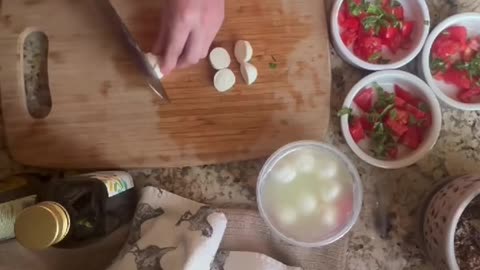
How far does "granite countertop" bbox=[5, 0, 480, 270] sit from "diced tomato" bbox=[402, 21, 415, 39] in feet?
0.16

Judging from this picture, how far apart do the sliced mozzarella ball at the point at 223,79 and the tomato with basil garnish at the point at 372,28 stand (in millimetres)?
187

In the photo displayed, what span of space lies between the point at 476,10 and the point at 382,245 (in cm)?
40

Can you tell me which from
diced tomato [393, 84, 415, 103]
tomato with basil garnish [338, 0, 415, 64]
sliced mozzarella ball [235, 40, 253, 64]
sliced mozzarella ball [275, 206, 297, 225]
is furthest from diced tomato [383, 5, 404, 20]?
sliced mozzarella ball [275, 206, 297, 225]

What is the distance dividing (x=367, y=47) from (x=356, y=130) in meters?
0.13

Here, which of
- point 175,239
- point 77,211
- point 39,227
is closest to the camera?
point 39,227

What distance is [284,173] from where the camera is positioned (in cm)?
93

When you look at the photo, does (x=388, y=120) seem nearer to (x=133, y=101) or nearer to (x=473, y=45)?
(x=473, y=45)

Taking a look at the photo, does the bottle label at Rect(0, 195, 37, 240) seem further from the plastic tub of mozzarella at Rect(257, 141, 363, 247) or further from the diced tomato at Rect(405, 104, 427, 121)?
the diced tomato at Rect(405, 104, 427, 121)

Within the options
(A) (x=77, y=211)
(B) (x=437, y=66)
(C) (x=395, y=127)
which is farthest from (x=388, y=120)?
(A) (x=77, y=211)

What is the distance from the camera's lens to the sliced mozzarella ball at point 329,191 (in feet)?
3.06

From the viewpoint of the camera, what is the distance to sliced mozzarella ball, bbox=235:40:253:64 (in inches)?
37.4

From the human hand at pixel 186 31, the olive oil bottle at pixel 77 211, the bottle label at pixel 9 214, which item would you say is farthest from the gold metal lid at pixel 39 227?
the human hand at pixel 186 31

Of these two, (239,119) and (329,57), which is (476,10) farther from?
(239,119)

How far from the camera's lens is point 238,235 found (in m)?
0.97
